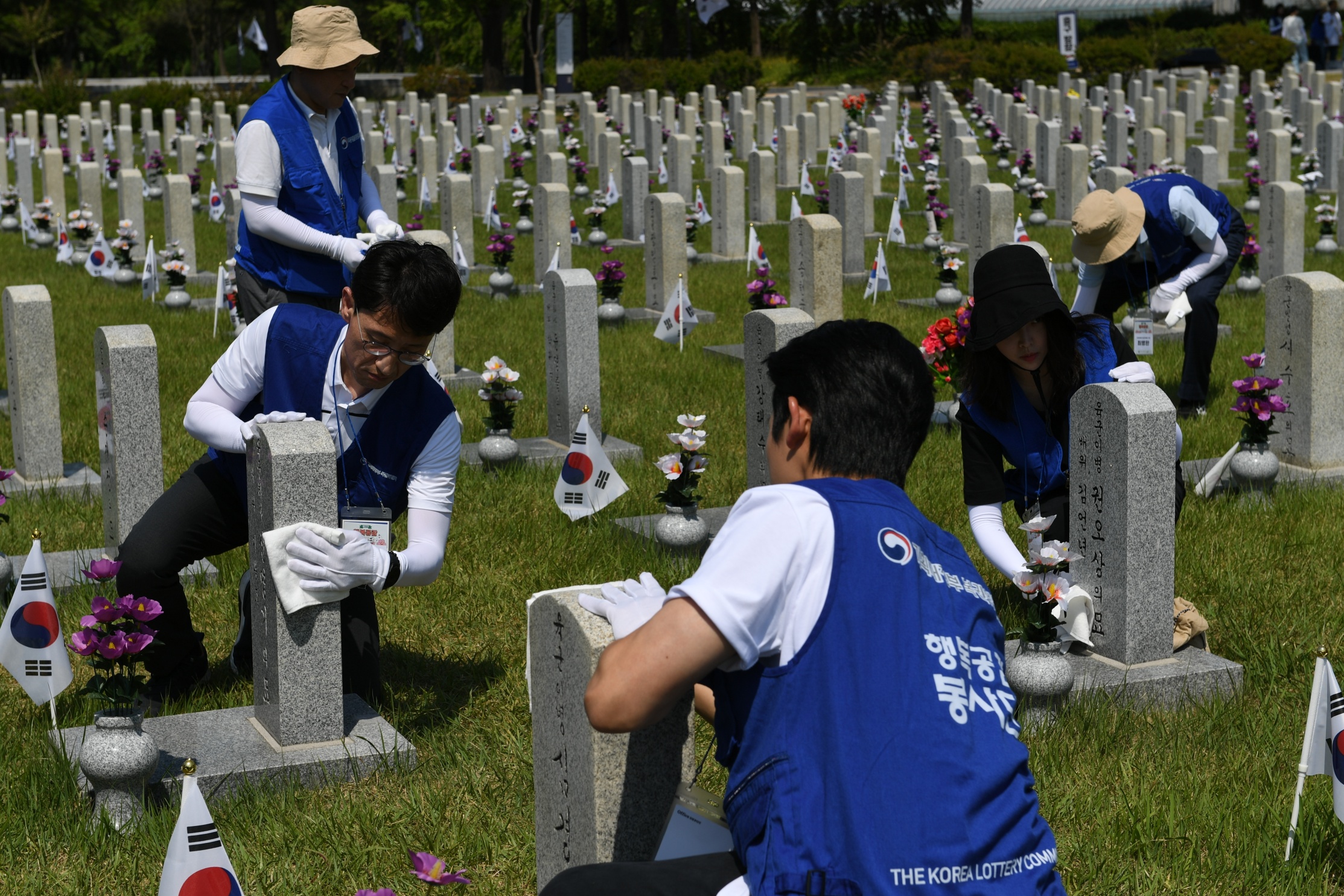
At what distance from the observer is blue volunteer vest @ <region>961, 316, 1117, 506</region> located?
4891 mm

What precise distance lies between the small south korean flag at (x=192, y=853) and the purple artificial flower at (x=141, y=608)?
3.11 feet

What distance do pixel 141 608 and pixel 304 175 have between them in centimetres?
265

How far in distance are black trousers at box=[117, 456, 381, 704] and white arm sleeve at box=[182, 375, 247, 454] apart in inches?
6.8

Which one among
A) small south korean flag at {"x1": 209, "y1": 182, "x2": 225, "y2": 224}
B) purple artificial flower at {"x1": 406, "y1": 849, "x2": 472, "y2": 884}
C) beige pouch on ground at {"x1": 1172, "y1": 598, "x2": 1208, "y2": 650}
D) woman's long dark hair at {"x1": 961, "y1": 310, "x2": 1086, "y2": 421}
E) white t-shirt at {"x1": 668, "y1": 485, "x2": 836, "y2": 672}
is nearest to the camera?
white t-shirt at {"x1": 668, "y1": 485, "x2": 836, "y2": 672}

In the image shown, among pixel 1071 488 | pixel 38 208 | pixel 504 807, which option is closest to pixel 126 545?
pixel 504 807

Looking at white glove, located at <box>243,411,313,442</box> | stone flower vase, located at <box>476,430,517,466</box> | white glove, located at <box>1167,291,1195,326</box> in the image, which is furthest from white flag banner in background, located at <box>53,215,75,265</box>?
white glove, located at <box>243,411,313,442</box>

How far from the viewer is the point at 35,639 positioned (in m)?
4.30

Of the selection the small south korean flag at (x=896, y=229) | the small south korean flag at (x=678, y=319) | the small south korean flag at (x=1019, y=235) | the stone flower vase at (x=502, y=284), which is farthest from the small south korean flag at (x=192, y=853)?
the small south korean flag at (x=896, y=229)

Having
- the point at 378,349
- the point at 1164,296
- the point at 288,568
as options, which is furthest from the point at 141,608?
the point at 1164,296

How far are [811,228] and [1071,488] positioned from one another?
208 inches

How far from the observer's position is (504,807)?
402 cm

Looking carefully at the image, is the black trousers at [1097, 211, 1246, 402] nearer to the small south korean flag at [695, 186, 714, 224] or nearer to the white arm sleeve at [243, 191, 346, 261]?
the white arm sleeve at [243, 191, 346, 261]

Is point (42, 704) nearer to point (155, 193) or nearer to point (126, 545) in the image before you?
point (126, 545)

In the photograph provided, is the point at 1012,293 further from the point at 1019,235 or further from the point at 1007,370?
the point at 1019,235
